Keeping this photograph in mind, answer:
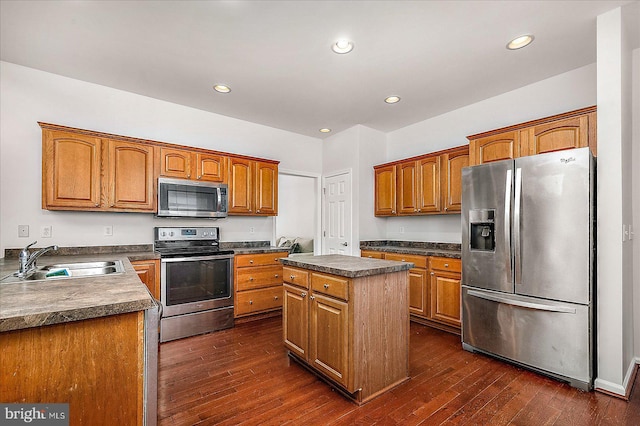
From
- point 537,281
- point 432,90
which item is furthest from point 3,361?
point 432,90

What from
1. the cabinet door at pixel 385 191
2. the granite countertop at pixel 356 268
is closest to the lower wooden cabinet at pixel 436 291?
the cabinet door at pixel 385 191

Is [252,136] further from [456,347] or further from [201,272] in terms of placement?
[456,347]

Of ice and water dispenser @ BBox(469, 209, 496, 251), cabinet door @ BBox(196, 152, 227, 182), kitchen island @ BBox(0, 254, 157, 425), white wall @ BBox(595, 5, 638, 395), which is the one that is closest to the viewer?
Result: kitchen island @ BBox(0, 254, 157, 425)

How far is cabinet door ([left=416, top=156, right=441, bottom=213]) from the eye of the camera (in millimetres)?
3880

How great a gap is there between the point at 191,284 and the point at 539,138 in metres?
3.90

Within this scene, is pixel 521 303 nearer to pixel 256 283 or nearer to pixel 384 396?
pixel 384 396

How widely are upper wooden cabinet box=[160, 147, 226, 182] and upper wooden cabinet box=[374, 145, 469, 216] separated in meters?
2.41

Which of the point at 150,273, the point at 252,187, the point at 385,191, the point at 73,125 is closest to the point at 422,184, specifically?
the point at 385,191

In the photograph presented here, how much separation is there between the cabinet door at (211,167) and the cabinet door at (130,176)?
52 centimetres

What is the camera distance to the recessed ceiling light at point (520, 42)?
8.05 feet

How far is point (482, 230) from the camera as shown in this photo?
111 inches

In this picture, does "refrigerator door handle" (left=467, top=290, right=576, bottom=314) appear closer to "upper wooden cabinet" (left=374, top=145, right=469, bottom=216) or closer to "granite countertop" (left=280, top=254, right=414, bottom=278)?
"granite countertop" (left=280, top=254, right=414, bottom=278)

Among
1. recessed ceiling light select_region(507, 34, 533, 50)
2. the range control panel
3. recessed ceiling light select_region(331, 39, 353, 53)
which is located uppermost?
recessed ceiling light select_region(507, 34, 533, 50)

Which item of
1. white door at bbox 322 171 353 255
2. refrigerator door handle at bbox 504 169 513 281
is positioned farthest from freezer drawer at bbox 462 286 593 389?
white door at bbox 322 171 353 255
